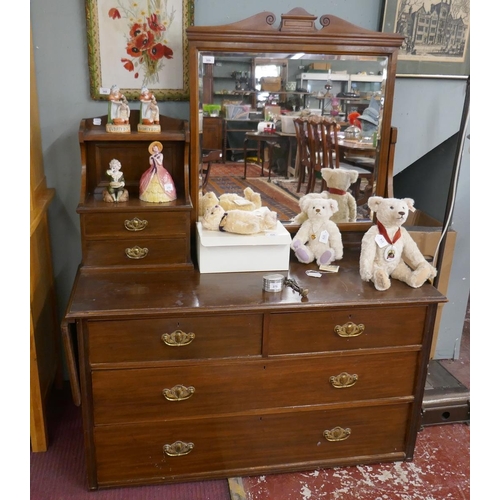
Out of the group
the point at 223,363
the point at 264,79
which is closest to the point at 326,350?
the point at 223,363

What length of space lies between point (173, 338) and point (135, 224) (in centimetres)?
48

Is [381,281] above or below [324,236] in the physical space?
below

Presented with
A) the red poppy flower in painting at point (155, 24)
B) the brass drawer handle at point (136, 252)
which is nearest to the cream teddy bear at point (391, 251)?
the brass drawer handle at point (136, 252)

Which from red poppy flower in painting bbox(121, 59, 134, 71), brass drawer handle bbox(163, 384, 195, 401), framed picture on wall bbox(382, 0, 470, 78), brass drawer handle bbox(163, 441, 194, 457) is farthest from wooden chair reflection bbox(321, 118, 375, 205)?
brass drawer handle bbox(163, 441, 194, 457)

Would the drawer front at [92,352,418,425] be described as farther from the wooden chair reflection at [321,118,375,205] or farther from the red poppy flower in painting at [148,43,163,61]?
the red poppy flower in painting at [148,43,163,61]

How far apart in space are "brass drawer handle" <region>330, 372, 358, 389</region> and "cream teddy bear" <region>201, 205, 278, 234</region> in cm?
63

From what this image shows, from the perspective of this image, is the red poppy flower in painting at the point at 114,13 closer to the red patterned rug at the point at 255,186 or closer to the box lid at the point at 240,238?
the red patterned rug at the point at 255,186

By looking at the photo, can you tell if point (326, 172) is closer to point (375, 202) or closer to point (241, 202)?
point (375, 202)

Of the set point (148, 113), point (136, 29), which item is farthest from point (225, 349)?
point (136, 29)

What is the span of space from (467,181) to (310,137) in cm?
93

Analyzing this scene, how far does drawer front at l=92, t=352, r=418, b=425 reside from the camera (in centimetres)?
183

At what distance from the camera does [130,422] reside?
1867 millimetres

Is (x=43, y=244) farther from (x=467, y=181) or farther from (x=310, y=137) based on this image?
(x=467, y=181)

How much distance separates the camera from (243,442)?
198 cm
